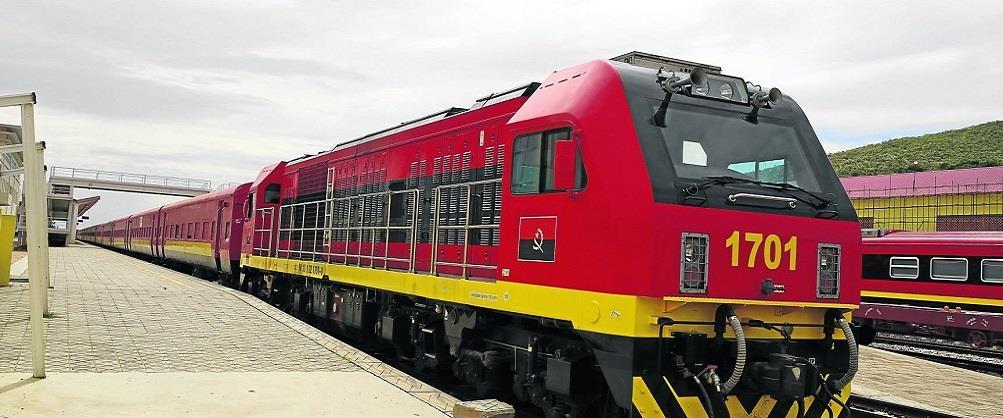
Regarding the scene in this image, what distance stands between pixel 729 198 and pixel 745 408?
5.48 ft

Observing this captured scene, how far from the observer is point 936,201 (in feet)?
124

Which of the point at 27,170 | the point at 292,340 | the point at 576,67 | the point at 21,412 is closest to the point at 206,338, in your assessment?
the point at 292,340

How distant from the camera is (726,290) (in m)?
6.14

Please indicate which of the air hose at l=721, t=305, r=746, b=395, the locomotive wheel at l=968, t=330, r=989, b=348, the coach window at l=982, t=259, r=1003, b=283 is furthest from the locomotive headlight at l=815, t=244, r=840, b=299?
the locomotive wheel at l=968, t=330, r=989, b=348

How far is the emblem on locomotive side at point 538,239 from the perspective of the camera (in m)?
6.64

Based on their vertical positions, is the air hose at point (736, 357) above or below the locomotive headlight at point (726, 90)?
below

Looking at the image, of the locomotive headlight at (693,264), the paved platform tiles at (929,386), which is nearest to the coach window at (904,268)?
the paved platform tiles at (929,386)

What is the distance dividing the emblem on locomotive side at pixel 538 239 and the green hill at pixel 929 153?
62.8m

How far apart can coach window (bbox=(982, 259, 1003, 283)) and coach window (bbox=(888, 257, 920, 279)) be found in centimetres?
151

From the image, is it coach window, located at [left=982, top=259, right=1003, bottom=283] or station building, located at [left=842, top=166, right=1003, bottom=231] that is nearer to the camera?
coach window, located at [left=982, top=259, right=1003, bottom=283]

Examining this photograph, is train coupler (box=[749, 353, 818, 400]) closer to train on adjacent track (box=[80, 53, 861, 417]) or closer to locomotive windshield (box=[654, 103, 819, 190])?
train on adjacent track (box=[80, 53, 861, 417])

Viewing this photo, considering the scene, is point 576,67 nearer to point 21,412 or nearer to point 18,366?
point 21,412

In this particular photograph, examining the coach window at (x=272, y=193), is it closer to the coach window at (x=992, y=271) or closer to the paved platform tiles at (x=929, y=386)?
the paved platform tiles at (x=929, y=386)

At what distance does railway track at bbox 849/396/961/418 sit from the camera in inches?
344
